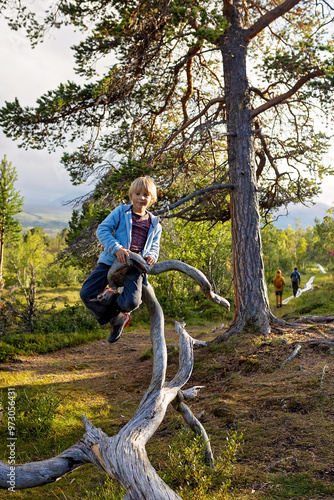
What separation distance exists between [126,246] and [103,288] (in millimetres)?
451

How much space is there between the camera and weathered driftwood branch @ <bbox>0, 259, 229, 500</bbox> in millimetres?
2656

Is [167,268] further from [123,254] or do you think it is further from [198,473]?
[198,473]

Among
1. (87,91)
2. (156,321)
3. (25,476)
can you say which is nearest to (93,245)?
(87,91)

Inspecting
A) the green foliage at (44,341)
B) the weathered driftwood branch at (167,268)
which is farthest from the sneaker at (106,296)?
the green foliage at (44,341)

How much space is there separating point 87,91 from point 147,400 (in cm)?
723

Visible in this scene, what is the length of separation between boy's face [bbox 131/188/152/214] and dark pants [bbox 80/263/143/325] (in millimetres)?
550

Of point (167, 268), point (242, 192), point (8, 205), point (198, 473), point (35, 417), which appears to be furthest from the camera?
point (8, 205)

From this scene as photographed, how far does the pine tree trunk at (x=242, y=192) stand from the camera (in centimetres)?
891

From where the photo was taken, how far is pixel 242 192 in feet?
30.1

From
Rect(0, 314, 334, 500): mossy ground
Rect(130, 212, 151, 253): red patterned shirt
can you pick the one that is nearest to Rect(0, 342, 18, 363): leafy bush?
Rect(0, 314, 334, 500): mossy ground

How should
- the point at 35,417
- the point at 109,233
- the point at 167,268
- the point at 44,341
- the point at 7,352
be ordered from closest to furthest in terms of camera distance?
the point at 167,268 < the point at 109,233 < the point at 35,417 < the point at 7,352 < the point at 44,341

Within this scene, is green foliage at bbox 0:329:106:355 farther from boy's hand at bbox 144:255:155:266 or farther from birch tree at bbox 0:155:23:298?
birch tree at bbox 0:155:23:298

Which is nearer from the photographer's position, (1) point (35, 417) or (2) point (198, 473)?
(2) point (198, 473)

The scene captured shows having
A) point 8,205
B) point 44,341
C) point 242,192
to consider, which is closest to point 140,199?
point 242,192
